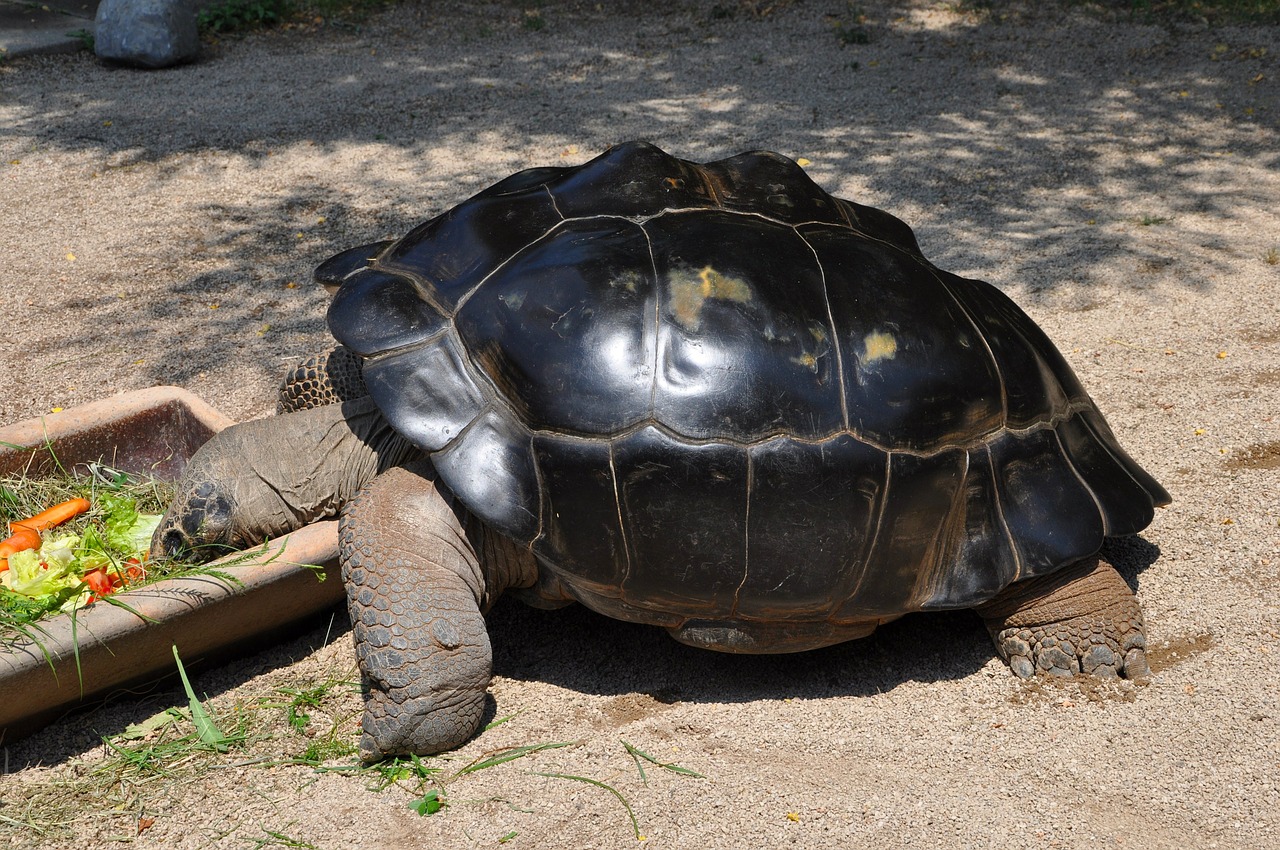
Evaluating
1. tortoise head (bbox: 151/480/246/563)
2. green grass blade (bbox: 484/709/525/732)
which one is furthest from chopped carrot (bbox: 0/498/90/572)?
green grass blade (bbox: 484/709/525/732)

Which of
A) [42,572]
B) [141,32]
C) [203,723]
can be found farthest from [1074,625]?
[141,32]

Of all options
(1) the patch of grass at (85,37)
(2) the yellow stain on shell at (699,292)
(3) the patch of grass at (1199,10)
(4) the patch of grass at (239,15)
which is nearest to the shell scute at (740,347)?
(2) the yellow stain on shell at (699,292)

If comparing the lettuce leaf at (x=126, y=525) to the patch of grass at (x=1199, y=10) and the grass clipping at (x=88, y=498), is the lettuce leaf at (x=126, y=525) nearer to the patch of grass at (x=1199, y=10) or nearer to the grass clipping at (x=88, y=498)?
the grass clipping at (x=88, y=498)

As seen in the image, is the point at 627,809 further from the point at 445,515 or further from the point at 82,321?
the point at 82,321

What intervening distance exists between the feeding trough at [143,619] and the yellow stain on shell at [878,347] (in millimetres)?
1384

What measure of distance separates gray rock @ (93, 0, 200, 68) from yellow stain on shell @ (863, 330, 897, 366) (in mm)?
6693

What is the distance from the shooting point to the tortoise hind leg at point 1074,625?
2.85 metres

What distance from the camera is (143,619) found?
257cm

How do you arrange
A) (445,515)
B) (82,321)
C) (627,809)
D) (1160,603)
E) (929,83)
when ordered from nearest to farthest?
(627,809) < (445,515) < (1160,603) < (82,321) < (929,83)

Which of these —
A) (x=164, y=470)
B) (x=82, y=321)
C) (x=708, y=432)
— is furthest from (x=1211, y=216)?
(x=82, y=321)

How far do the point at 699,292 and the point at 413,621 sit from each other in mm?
996

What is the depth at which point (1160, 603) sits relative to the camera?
3082mm

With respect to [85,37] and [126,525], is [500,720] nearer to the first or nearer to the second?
[126,525]

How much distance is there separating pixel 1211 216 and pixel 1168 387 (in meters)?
1.77
